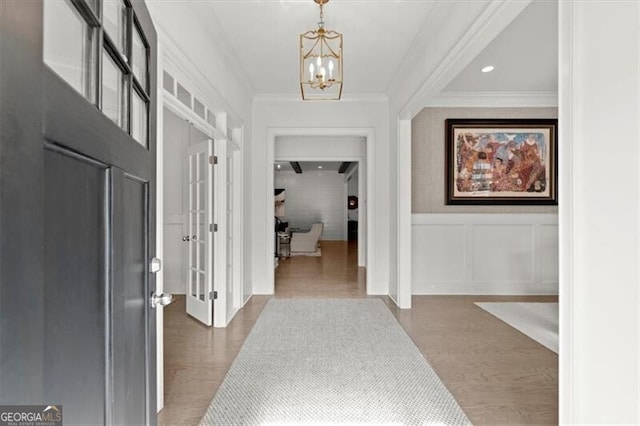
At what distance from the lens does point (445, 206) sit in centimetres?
465

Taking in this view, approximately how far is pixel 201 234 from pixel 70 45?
2884 mm

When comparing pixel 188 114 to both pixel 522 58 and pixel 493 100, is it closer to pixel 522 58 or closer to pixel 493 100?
pixel 522 58

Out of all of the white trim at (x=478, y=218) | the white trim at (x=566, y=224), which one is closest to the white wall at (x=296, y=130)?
the white trim at (x=478, y=218)

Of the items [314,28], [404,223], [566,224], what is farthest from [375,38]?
[566,224]

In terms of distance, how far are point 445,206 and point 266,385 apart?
11.3 feet

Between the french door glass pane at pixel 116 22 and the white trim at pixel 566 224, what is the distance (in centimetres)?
158

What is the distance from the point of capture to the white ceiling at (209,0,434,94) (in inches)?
104

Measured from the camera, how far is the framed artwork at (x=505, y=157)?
4586mm

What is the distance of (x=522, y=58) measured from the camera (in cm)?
346

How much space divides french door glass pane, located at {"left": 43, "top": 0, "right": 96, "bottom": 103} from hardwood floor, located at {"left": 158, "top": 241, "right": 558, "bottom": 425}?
1803mm

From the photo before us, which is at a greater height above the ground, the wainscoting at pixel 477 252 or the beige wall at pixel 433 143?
the beige wall at pixel 433 143

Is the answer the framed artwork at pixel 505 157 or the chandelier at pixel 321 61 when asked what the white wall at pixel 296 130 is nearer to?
the chandelier at pixel 321 61

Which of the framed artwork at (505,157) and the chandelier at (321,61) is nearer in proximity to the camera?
the chandelier at (321,61)

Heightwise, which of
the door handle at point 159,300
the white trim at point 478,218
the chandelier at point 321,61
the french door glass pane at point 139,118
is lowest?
the door handle at point 159,300
